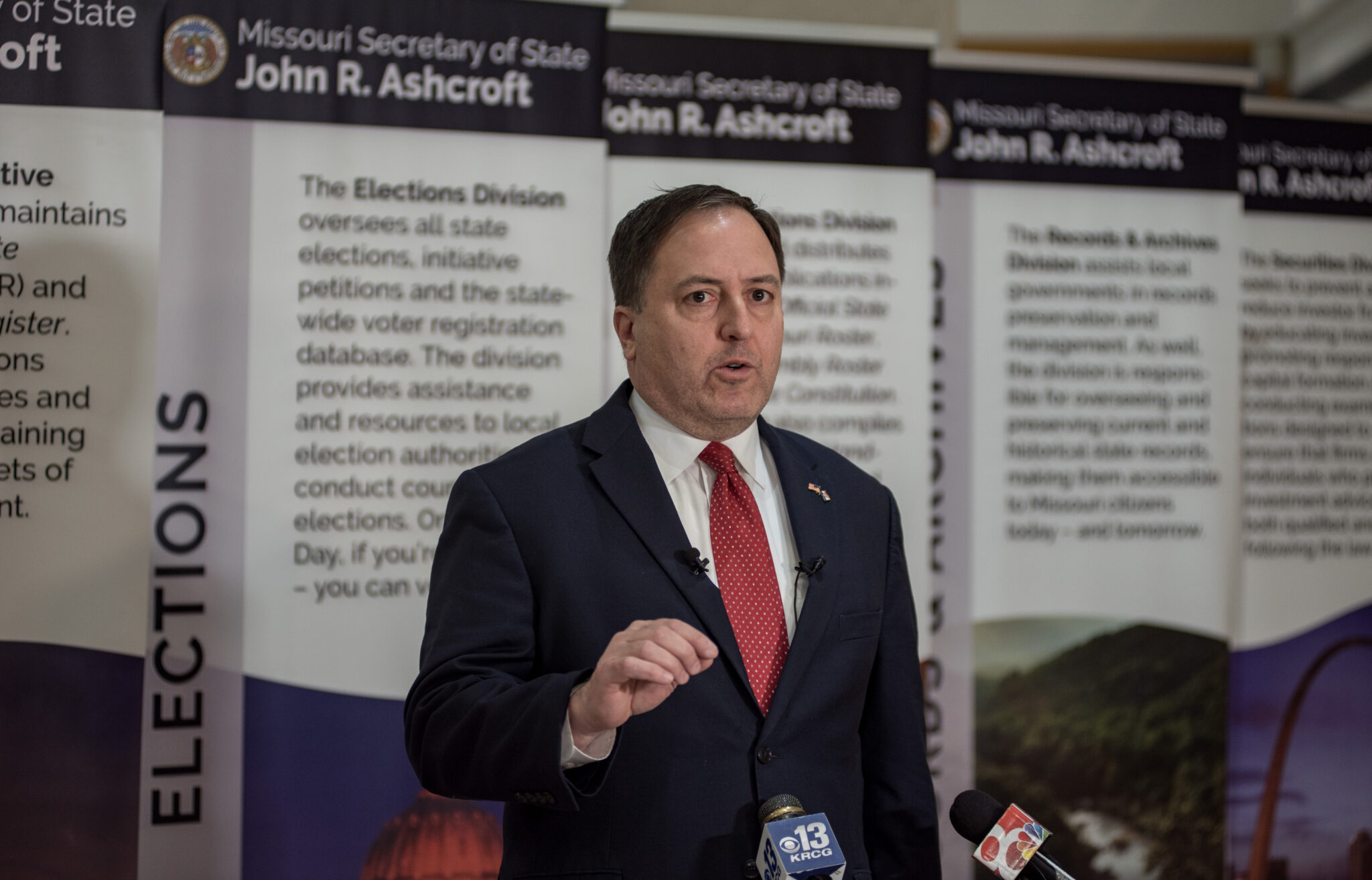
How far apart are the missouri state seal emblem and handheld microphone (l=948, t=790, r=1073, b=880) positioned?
115 inches

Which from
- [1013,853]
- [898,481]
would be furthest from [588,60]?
[1013,853]

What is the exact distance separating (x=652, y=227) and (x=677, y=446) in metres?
0.39

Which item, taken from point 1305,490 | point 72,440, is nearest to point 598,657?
point 72,440

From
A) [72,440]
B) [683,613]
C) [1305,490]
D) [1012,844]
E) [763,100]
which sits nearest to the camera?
[1012,844]

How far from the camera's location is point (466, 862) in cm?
323

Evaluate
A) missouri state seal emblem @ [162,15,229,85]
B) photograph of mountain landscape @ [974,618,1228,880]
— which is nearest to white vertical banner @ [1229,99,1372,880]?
photograph of mountain landscape @ [974,618,1228,880]

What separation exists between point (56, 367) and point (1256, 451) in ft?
13.8

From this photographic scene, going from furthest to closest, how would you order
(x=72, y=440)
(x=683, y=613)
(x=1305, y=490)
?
(x=1305, y=490) → (x=72, y=440) → (x=683, y=613)

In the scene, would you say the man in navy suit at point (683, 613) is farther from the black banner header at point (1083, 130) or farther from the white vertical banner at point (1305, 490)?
the white vertical banner at point (1305, 490)

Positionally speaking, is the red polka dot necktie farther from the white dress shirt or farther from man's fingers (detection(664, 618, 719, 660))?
man's fingers (detection(664, 618, 719, 660))

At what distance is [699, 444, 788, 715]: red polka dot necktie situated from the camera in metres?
1.77

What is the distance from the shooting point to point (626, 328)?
1938mm

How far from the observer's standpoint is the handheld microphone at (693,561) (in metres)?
1.73

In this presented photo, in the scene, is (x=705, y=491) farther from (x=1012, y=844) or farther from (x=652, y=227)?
(x=1012, y=844)
